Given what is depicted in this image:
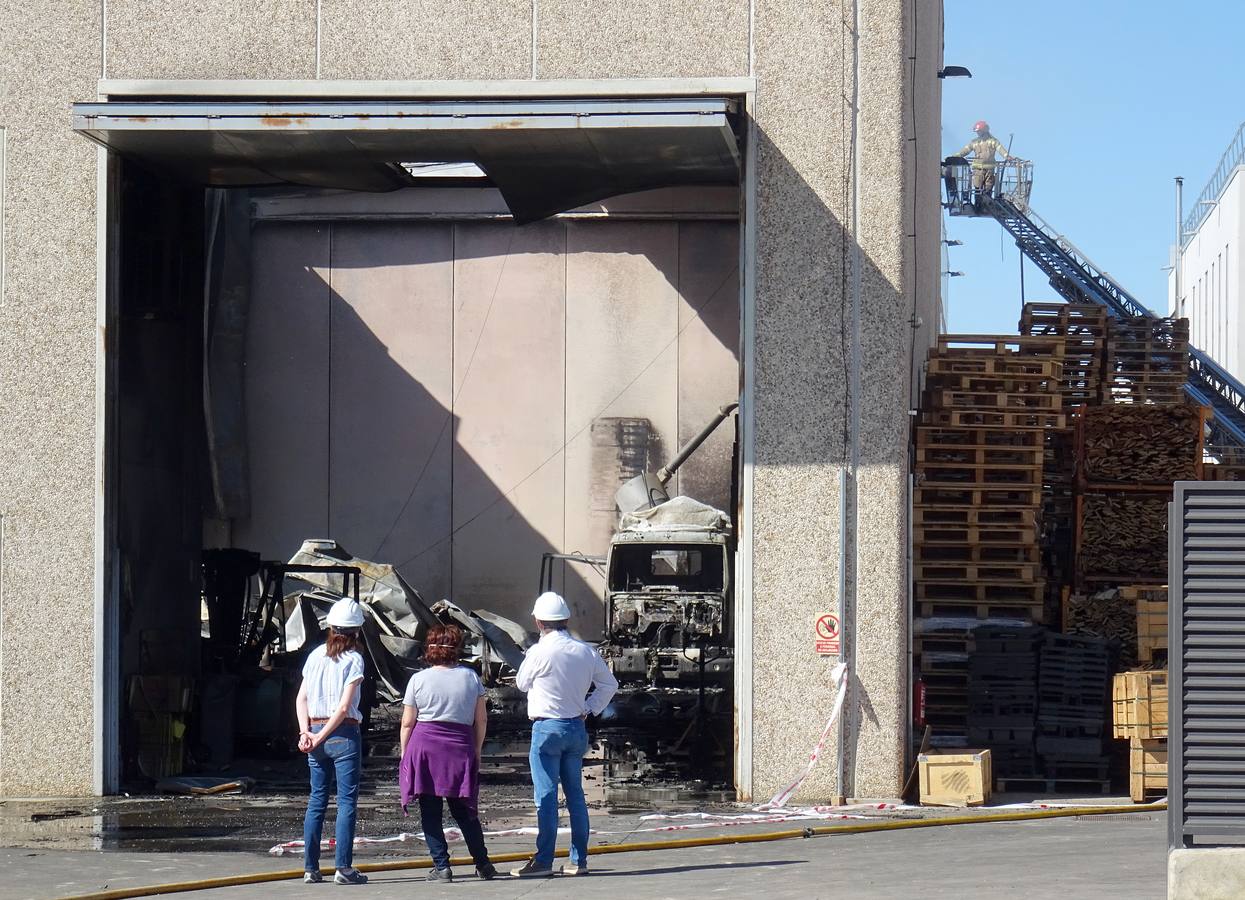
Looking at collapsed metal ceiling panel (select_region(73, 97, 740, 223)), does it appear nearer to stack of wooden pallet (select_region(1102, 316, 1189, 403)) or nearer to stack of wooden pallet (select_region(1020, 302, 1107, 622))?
stack of wooden pallet (select_region(1020, 302, 1107, 622))

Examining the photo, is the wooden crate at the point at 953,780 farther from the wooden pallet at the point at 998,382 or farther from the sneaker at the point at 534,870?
the wooden pallet at the point at 998,382

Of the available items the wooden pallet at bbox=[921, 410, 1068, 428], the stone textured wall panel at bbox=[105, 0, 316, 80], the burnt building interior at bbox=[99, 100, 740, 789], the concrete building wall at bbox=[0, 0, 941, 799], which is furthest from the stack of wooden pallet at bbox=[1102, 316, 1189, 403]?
the stone textured wall panel at bbox=[105, 0, 316, 80]

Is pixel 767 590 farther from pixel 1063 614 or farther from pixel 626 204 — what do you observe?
pixel 626 204

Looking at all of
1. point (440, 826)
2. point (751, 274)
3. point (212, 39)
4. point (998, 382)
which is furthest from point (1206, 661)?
point (998, 382)

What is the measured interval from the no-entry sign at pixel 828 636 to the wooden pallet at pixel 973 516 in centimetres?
451

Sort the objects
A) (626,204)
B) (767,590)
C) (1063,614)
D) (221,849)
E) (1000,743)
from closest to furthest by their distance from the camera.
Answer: (221,849)
(767,590)
(1000,743)
(1063,614)
(626,204)

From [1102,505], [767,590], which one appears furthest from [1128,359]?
[767,590]

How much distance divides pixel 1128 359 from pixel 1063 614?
9.29m

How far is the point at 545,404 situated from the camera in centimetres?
2716

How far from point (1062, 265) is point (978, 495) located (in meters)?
27.8

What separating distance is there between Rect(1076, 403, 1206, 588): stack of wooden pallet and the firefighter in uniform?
28.6m

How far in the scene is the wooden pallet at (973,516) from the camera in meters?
18.0

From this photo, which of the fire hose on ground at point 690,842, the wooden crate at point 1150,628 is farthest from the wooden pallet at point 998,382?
the fire hose on ground at point 690,842

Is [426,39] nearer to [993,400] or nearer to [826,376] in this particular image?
[826,376]
